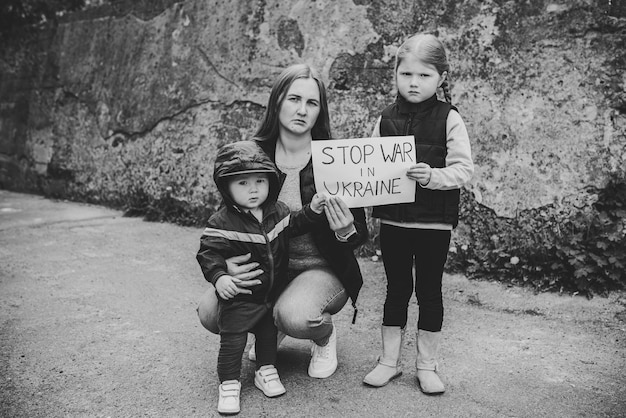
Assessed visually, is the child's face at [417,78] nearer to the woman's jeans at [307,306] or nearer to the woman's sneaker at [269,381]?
the woman's jeans at [307,306]

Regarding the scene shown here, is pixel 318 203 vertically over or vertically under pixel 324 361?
over

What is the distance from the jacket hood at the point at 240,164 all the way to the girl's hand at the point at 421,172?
497 millimetres

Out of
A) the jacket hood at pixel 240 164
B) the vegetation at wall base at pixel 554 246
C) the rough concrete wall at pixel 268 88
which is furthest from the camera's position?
the rough concrete wall at pixel 268 88

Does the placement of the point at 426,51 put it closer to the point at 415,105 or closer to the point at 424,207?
the point at 415,105

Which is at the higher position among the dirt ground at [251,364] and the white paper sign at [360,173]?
the white paper sign at [360,173]

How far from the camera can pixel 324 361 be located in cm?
232

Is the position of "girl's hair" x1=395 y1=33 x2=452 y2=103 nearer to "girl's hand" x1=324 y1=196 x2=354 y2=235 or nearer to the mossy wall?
"girl's hand" x1=324 y1=196 x2=354 y2=235

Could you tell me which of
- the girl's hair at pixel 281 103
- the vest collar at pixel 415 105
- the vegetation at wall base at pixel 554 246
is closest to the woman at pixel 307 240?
the girl's hair at pixel 281 103

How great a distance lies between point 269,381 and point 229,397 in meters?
0.17

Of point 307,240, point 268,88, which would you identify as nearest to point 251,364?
point 307,240

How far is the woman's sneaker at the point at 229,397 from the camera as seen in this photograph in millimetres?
2018

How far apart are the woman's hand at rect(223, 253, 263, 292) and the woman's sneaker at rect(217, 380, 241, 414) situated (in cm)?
32

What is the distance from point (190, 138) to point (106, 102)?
1211 mm

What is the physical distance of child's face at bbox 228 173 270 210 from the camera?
84.7 inches
